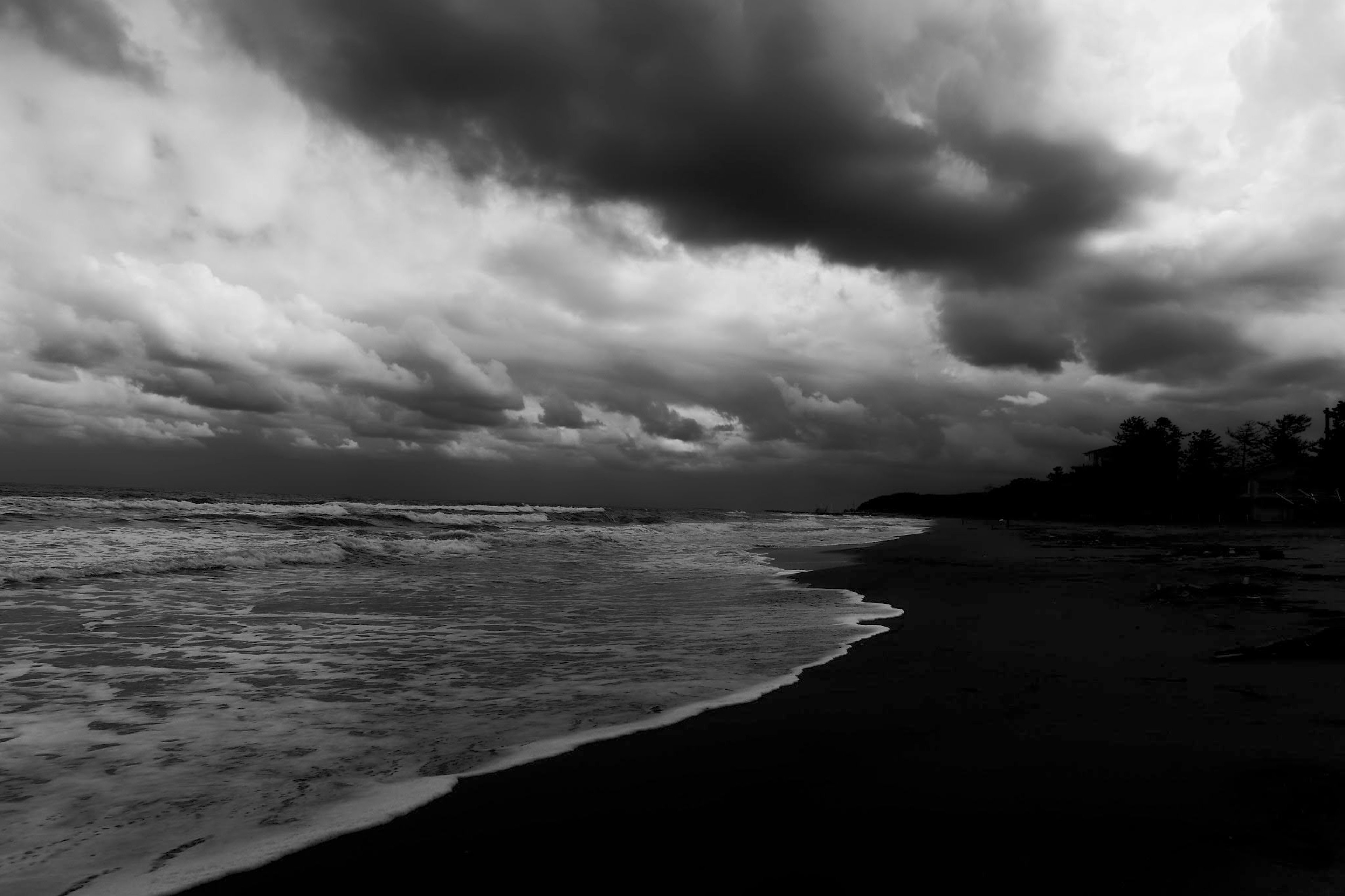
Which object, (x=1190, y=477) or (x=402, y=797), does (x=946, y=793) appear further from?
(x=1190, y=477)

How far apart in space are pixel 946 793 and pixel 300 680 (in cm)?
498

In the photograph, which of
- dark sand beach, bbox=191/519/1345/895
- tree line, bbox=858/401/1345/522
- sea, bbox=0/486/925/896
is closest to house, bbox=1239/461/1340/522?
tree line, bbox=858/401/1345/522

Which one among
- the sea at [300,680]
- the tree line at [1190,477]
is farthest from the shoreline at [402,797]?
the tree line at [1190,477]

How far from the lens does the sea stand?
313 centimetres

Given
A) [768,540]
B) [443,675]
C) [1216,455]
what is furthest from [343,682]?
[1216,455]

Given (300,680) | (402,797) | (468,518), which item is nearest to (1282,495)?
(468,518)

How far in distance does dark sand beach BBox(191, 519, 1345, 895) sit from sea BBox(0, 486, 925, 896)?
0.38 m

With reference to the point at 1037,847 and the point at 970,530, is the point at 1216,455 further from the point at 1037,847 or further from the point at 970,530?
the point at 1037,847

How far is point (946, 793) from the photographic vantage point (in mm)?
3219

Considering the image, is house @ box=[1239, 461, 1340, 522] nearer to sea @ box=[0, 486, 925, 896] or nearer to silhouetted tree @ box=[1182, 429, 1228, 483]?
silhouetted tree @ box=[1182, 429, 1228, 483]

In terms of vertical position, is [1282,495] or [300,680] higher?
[1282,495]

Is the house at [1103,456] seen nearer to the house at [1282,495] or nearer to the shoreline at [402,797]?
the house at [1282,495]

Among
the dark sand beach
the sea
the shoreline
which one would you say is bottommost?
the sea

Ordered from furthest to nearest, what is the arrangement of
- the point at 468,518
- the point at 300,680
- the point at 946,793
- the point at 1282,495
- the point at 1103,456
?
the point at 1103,456
the point at 1282,495
the point at 468,518
the point at 300,680
the point at 946,793
